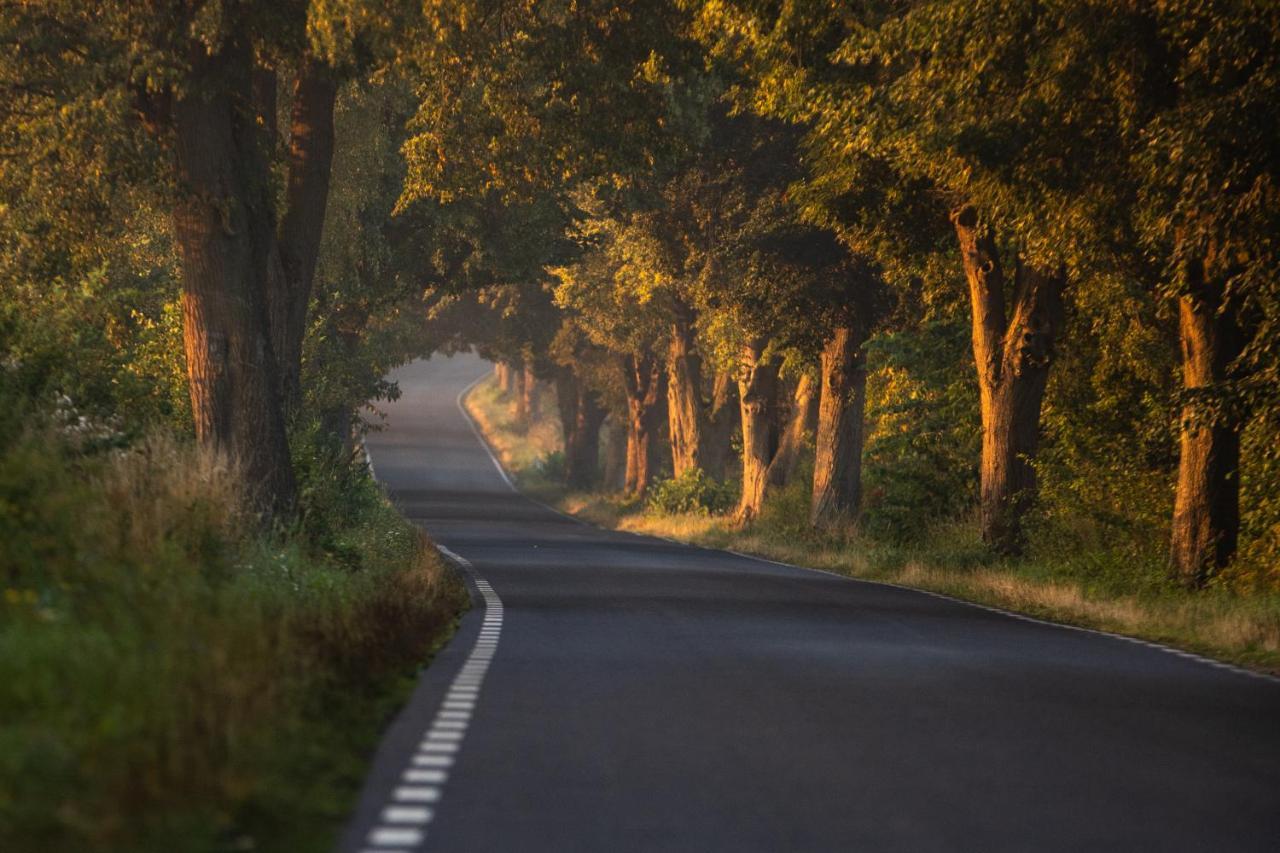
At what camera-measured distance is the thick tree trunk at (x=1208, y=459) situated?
2311 cm

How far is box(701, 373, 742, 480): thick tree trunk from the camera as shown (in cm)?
5675

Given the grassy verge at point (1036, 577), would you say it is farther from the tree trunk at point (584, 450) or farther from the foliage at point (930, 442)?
the tree trunk at point (584, 450)

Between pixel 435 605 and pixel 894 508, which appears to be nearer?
pixel 435 605

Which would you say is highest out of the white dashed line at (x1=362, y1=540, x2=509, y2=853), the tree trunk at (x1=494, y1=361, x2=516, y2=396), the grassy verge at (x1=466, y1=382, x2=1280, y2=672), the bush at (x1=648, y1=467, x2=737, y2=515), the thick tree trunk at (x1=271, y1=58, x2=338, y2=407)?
the tree trunk at (x1=494, y1=361, x2=516, y2=396)

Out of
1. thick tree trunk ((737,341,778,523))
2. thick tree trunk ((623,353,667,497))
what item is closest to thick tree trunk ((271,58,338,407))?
thick tree trunk ((737,341,778,523))

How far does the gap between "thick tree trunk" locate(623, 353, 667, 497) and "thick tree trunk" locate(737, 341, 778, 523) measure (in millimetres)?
14794

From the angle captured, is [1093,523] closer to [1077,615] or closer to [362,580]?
[1077,615]

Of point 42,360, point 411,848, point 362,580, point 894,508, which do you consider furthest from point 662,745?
point 894,508

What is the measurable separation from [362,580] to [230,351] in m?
5.04

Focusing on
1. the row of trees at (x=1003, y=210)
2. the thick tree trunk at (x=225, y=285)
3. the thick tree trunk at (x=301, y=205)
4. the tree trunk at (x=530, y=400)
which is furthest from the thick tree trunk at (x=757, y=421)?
the tree trunk at (x=530, y=400)

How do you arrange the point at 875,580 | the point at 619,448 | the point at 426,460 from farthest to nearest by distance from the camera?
1. the point at 426,460
2. the point at 619,448
3. the point at 875,580

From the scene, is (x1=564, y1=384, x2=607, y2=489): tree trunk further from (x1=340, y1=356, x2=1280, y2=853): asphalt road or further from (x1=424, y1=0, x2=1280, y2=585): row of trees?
(x1=340, y1=356, x2=1280, y2=853): asphalt road

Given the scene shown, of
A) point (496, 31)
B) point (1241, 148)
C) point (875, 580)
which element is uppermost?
point (496, 31)

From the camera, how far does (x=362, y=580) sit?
1855 centimetres
